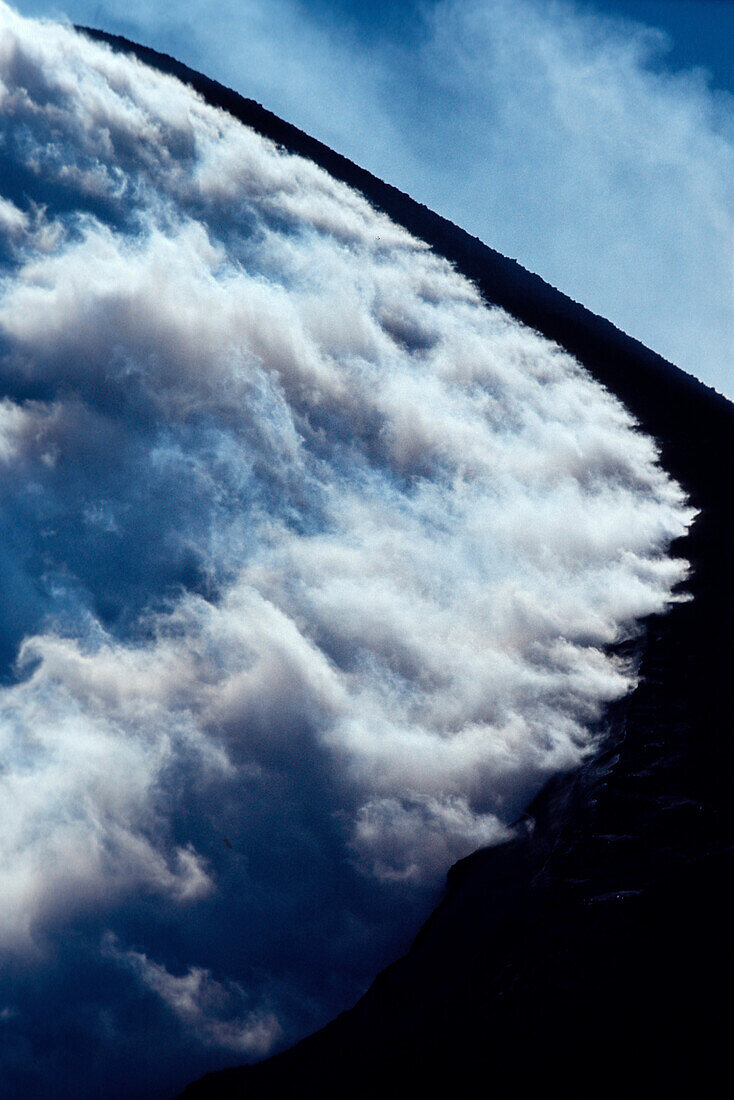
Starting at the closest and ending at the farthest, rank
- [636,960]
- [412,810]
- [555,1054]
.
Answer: [555,1054] < [636,960] < [412,810]

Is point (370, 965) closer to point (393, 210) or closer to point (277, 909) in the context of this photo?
point (277, 909)

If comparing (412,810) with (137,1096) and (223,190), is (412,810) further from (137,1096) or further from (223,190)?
(223,190)

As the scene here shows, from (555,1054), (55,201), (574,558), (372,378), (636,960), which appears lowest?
(555,1054)

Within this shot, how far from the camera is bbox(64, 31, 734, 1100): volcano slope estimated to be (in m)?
2.80

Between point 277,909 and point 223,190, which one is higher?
point 223,190

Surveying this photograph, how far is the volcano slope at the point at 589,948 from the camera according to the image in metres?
2.80

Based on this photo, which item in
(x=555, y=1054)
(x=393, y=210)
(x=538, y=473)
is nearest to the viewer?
(x=555, y=1054)

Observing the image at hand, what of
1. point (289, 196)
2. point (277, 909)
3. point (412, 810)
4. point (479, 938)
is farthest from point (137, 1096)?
point (289, 196)

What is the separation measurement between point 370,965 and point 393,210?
16.7m

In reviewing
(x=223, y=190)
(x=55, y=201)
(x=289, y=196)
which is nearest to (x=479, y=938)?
(x=55, y=201)

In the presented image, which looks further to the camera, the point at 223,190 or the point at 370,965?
the point at 223,190

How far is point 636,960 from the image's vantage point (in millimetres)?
3156

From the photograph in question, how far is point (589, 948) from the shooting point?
128 inches

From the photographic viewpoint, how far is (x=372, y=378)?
9.30m
